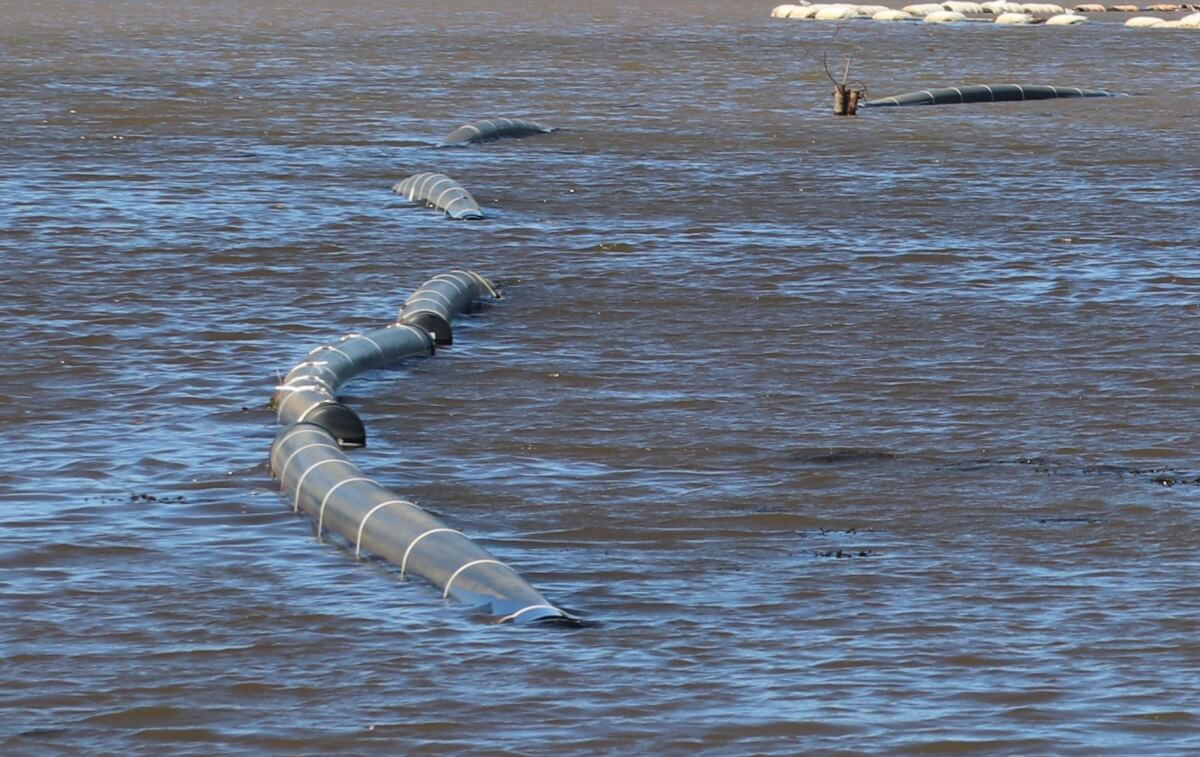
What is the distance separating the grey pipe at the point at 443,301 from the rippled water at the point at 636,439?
410 millimetres

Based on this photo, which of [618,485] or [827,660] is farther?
[618,485]

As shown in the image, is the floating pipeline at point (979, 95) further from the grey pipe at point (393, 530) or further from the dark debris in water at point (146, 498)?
the dark debris in water at point (146, 498)

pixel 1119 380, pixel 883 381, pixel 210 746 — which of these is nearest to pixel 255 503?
pixel 210 746

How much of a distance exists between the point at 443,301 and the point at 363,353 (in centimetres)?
361

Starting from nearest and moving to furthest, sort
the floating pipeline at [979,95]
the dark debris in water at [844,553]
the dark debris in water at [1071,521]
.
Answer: the dark debris in water at [844,553], the dark debris in water at [1071,521], the floating pipeline at [979,95]

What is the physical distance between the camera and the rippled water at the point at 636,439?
1670 cm

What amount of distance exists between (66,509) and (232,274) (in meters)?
14.9

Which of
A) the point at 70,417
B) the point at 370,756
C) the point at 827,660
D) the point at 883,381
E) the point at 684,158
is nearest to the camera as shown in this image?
the point at 370,756

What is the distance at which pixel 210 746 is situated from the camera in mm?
15742

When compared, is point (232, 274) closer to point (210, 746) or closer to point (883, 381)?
point (883, 381)

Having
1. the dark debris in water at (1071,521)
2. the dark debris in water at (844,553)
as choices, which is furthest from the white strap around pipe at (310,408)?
the dark debris in water at (1071,521)

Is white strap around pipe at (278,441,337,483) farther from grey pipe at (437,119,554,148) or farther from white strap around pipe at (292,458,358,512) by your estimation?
grey pipe at (437,119,554,148)

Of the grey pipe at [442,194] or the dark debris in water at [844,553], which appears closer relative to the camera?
the dark debris in water at [844,553]

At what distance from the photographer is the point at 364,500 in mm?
20938
